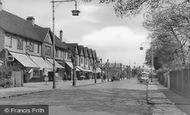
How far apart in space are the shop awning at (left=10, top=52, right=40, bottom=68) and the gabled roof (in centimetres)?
281

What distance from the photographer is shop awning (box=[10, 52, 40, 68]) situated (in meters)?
44.4

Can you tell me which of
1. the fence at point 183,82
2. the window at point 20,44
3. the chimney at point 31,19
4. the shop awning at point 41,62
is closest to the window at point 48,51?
the shop awning at point 41,62

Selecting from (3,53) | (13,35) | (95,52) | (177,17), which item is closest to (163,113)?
(177,17)

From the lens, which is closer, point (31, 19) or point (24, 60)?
point (24, 60)

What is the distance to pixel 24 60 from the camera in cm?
4631

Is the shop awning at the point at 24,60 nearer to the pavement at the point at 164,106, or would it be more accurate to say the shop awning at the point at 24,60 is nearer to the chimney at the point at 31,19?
the chimney at the point at 31,19

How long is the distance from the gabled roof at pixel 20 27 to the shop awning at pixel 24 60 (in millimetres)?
2806

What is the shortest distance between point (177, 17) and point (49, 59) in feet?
125

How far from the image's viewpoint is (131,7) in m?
17.7

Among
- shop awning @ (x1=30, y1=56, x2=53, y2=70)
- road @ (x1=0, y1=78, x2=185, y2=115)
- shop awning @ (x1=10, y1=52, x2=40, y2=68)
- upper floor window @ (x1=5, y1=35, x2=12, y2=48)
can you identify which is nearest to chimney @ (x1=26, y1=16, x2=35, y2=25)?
shop awning @ (x1=30, y1=56, x2=53, y2=70)

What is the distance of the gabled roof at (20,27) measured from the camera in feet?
151

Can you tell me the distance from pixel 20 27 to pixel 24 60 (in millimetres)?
7284

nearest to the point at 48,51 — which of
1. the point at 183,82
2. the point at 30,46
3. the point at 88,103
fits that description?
the point at 30,46

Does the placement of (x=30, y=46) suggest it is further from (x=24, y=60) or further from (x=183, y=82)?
(x=183, y=82)
